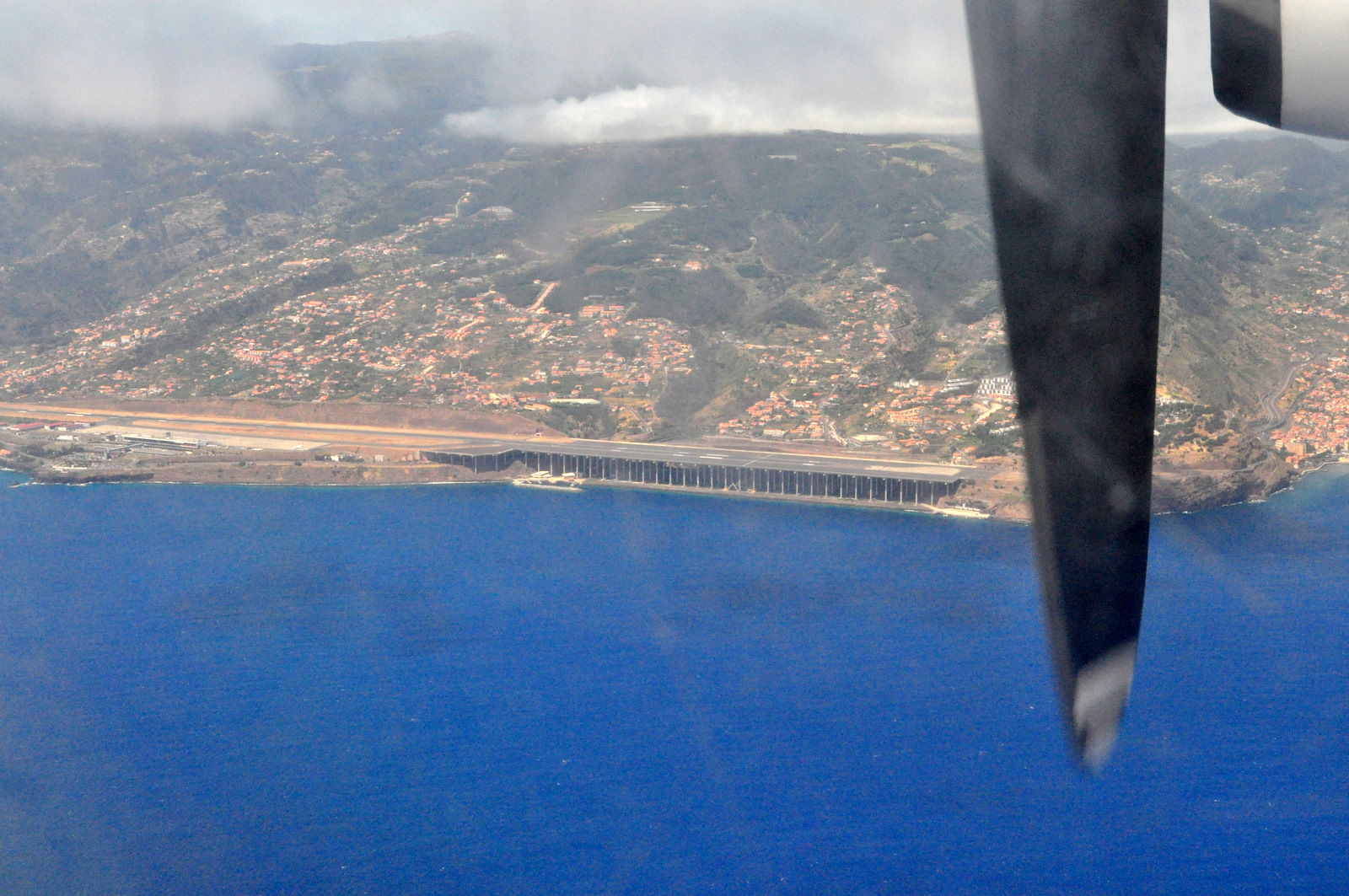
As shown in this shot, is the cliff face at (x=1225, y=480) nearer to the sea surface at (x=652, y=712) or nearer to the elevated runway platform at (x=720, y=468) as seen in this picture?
the sea surface at (x=652, y=712)

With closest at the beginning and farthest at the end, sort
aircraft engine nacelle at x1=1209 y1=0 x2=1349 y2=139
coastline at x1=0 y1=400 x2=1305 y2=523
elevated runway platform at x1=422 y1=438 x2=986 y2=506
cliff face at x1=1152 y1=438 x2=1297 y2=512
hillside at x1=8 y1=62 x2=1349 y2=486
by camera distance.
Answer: aircraft engine nacelle at x1=1209 y1=0 x2=1349 y2=139, cliff face at x1=1152 y1=438 x2=1297 y2=512, hillside at x1=8 y1=62 x2=1349 y2=486, elevated runway platform at x1=422 y1=438 x2=986 y2=506, coastline at x1=0 y1=400 x2=1305 y2=523

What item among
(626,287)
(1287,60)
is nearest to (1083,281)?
(1287,60)

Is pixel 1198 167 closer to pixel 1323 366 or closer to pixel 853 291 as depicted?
pixel 1323 366

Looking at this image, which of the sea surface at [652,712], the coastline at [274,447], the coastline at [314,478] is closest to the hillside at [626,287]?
the coastline at [274,447]

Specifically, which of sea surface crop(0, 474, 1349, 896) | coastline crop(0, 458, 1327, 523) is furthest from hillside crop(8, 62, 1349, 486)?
sea surface crop(0, 474, 1349, 896)

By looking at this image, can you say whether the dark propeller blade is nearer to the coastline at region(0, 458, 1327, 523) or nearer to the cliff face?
the cliff face

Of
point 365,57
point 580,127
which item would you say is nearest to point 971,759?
point 580,127
